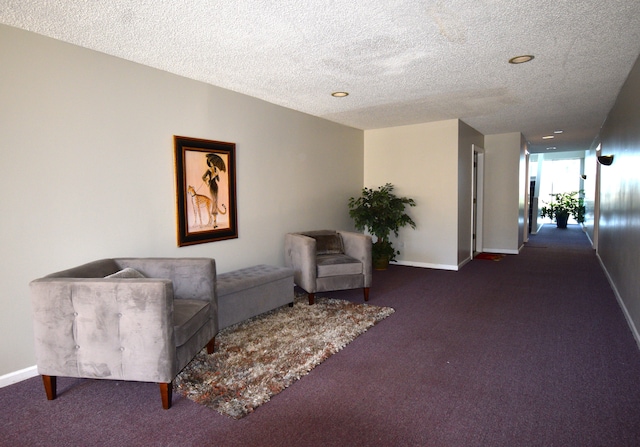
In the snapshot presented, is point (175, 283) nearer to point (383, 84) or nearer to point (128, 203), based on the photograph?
point (128, 203)

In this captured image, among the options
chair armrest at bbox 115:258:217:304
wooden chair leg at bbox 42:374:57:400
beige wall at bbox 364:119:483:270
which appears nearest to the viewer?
wooden chair leg at bbox 42:374:57:400

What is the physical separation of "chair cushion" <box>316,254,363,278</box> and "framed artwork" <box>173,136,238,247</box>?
3.32ft

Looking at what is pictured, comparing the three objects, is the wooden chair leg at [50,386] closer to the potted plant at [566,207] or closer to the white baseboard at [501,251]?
the white baseboard at [501,251]

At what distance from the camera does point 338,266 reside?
13.6 ft

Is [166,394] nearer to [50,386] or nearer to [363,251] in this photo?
[50,386]

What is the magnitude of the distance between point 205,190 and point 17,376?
2.05 m


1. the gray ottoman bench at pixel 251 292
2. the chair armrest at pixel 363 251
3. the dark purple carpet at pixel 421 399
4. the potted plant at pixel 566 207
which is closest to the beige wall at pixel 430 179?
the chair armrest at pixel 363 251

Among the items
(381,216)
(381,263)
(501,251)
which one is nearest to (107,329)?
(381,216)

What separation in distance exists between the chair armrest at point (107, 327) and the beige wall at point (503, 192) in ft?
23.2

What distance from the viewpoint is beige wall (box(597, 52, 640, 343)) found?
10.6ft

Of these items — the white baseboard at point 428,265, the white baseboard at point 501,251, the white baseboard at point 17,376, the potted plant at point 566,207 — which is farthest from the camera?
the potted plant at point 566,207

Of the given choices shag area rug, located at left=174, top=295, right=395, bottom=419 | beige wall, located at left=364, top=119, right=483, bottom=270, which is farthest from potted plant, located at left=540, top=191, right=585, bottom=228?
shag area rug, located at left=174, top=295, right=395, bottom=419

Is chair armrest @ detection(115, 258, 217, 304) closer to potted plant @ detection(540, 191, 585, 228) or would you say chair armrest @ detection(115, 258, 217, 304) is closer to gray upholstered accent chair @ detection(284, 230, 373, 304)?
gray upholstered accent chair @ detection(284, 230, 373, 304)

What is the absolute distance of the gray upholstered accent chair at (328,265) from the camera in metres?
4.05
